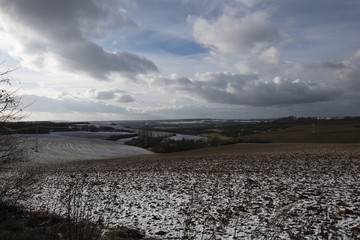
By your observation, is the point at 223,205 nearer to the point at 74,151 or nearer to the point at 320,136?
the point at 74,151

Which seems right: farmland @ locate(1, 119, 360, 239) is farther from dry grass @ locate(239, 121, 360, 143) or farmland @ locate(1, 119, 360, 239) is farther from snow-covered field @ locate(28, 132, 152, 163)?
dry grass @ locate(239, 121, 360, 143)

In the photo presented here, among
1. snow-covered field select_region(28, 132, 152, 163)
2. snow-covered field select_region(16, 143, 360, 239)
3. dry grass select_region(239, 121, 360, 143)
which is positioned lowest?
snow-covered field select_region(28, 132, 152, 163)

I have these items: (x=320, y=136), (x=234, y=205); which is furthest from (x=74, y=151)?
(x=320, y=136)

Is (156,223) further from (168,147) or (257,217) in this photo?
(168,147)

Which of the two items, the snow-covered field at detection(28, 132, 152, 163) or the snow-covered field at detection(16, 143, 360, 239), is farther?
the snow-covered field at detection(28, 132, 152, 163)

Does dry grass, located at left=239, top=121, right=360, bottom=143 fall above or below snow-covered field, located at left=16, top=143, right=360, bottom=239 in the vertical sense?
below

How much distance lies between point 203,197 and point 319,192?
4.93m

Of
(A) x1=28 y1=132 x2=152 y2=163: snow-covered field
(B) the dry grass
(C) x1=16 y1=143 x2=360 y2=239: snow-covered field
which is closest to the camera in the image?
(C) x1=16 y1=143 x2=360 y2=239: snow-covered field

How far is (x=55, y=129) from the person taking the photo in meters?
120

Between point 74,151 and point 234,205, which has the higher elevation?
point 234,205

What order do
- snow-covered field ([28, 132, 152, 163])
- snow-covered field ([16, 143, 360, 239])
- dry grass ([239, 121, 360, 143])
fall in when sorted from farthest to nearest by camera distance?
dry grass ([239, 121, 360, 143])
snow-covered field ([28, 132, 152, 163])
snow-covered field ([16, 143, 360, 239])

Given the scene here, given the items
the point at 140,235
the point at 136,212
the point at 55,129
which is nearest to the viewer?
the point at 140,235

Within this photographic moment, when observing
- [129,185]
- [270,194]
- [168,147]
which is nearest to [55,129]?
[168,147]

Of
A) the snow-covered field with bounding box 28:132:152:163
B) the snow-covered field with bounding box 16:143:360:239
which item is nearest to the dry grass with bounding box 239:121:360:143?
the snow-covered field with bounding box 28:132:152:163
